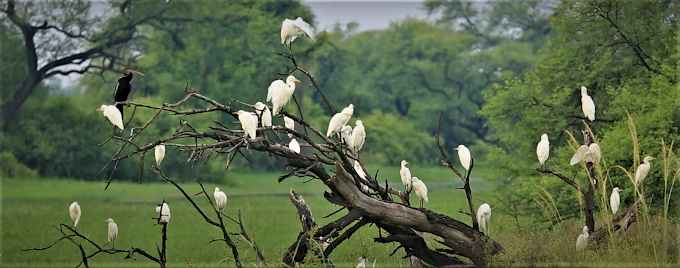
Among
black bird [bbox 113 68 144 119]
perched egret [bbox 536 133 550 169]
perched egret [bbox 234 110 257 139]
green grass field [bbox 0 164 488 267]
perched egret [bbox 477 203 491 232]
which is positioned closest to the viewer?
perched egret [bbox 234 110 257 139]

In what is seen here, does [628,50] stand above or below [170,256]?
above

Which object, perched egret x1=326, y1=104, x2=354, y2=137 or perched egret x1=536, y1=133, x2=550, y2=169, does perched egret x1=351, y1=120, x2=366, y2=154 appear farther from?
perched egret x1=536, y1=133, x2=550, y2=169

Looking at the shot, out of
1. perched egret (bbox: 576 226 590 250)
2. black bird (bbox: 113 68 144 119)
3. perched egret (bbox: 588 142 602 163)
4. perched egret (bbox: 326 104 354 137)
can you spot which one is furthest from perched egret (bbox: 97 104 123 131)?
perched egret (bbox: 576 226 590 250)

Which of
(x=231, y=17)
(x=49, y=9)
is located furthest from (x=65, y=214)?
(x=231, y=17)

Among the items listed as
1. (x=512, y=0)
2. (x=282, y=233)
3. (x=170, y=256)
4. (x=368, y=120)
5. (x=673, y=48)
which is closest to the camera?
(x=673, y=48)

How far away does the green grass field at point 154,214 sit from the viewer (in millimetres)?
12938

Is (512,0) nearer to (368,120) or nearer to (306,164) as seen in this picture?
(368,120)

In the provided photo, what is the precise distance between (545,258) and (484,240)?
706mm

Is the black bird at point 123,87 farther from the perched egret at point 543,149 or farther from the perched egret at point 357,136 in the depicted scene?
the perched egret at point 543,149

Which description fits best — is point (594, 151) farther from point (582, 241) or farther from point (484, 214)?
point (484, 214)

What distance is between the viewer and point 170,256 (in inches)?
527

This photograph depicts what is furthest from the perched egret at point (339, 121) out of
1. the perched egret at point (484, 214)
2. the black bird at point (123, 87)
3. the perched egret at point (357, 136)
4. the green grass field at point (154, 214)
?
the green grass field at point (154, 214)

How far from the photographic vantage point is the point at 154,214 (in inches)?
679

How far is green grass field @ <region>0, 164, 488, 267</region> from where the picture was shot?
1294 centimetres
